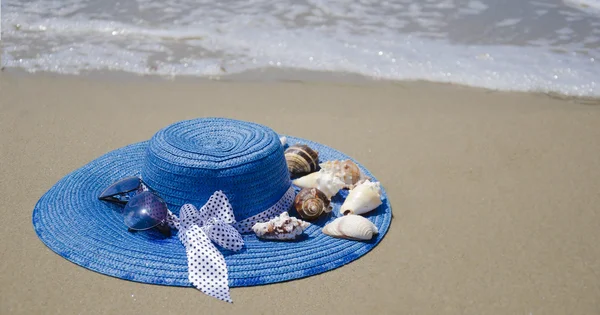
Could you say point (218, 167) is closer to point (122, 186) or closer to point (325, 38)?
point (122, 186)

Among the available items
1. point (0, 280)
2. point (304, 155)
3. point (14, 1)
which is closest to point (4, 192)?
point (0, 280)

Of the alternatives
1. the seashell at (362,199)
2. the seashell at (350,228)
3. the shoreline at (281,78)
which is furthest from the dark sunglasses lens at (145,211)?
the shoreline at (281,78)

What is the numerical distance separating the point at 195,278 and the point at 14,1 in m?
6.75

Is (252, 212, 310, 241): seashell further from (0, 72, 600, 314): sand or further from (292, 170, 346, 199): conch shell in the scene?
(292, 170, 346, 199): conch shell

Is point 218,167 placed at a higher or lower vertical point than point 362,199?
higher

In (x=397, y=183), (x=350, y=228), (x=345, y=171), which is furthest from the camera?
(x=397, y=183)

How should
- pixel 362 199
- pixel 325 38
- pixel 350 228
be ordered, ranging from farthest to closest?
pixel 325 38 → pixel 362 199 → pixel 350 228

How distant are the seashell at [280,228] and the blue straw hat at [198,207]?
4cm

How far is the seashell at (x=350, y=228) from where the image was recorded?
3.60m

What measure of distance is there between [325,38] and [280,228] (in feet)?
14.8

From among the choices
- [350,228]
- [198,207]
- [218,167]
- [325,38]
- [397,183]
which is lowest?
[325,38]

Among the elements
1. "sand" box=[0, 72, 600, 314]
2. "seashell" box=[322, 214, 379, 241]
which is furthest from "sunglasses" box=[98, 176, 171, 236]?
→ "seashell" box=[322, 214, 379, 241]

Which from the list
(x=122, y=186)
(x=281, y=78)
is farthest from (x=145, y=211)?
(x=281, y=78)

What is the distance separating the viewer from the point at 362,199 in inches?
151
